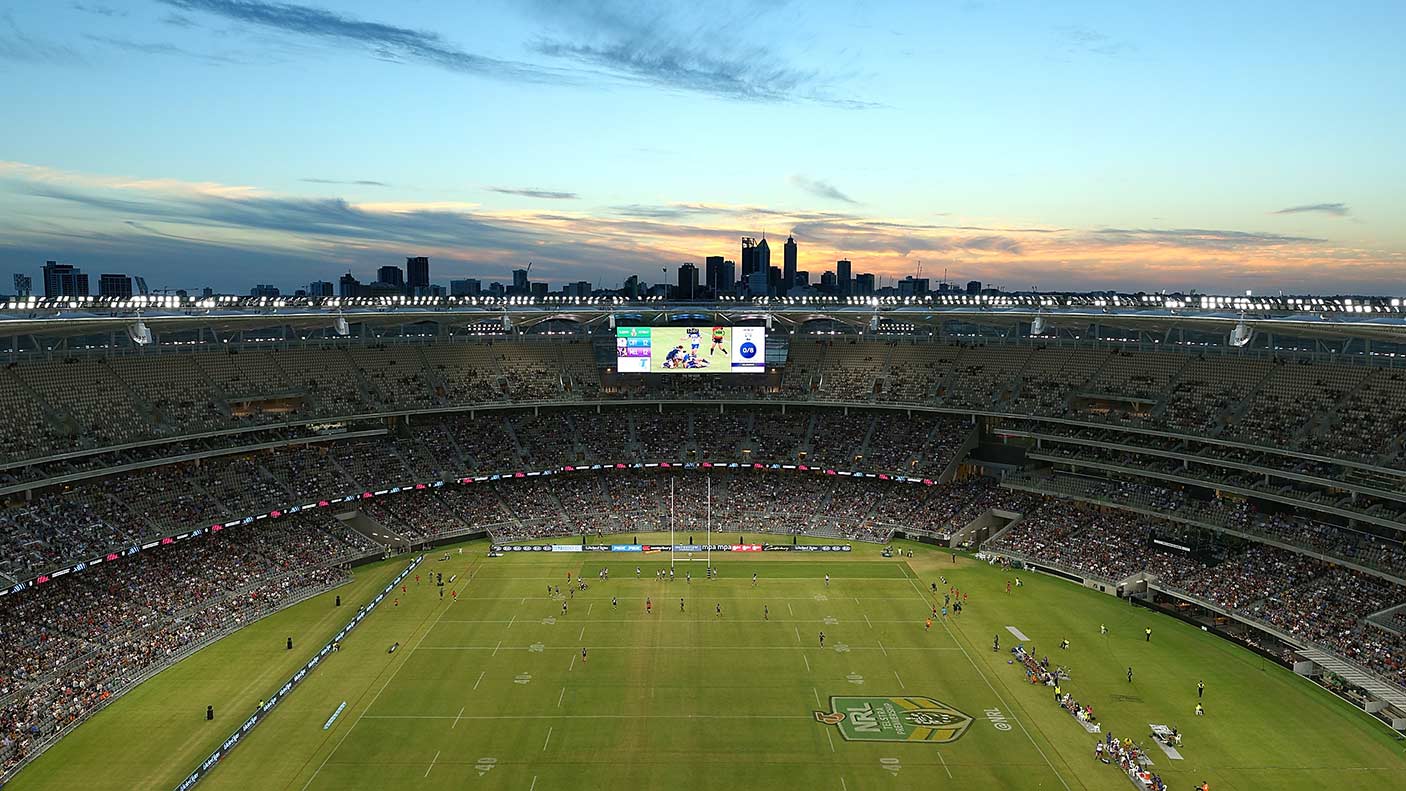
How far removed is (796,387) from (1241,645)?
43.0 metres

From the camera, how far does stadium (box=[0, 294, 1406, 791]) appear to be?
35062 mm

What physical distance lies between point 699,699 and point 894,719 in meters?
8.70

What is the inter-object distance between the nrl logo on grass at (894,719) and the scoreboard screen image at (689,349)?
133ft

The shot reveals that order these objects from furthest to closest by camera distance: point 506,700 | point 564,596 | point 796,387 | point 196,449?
1. point 796,387
2. point 196,449
3. point 564,596
4. point 506,700

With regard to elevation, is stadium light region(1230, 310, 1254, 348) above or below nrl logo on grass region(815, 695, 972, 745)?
above

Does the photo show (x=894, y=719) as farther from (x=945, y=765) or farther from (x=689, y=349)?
(x=689, y=349)

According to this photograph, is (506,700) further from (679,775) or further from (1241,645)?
(1241,645)

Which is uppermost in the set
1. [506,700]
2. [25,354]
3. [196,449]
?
[25,354]

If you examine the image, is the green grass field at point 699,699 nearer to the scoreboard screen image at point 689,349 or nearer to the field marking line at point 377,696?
the field marking line at point 377,696

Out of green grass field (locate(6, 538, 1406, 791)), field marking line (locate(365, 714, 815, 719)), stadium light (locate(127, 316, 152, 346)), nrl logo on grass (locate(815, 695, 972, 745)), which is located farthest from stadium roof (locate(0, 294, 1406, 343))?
nrl logo on grass (locate(815, 695, 972, 745))

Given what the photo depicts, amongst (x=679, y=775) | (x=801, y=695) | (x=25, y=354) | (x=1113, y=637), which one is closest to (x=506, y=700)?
(x=679, y=775)

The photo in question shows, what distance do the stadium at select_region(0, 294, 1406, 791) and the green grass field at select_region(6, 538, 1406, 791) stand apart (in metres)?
0.22

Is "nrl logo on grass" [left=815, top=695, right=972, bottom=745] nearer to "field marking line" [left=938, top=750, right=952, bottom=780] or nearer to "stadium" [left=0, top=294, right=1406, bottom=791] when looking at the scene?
"stadium" [left=0, top=294, right=1406, bottom=791]

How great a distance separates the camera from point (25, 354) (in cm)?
5644
